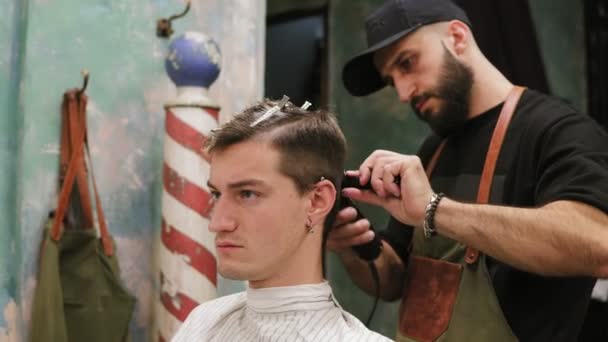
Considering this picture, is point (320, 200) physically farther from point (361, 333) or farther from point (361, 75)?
point (361, 75)

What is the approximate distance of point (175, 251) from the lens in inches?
80.9

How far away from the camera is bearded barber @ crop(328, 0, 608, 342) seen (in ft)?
5.15

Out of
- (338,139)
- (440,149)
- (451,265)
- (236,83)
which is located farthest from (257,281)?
(236,83)

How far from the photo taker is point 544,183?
5.48 ft

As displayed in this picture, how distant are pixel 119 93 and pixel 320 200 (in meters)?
0.99

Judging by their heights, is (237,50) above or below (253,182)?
above

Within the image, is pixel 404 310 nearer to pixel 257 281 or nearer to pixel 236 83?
pixel 257 281

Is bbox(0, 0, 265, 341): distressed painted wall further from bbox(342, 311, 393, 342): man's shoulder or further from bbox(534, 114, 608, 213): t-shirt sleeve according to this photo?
bbox(534, 114, 608, 213): t-shirt sleeve

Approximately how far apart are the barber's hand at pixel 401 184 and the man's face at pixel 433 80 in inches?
16.5

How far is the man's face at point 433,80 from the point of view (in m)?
1.98

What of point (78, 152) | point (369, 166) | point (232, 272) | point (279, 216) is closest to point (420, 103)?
point (369, 166)

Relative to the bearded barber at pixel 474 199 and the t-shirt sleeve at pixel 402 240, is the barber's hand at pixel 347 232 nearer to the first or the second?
the bearded barber at pixel 474 199

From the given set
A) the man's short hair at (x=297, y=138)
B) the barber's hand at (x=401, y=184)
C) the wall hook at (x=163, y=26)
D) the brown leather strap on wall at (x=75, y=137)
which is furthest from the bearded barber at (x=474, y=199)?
the brown leather strap on wall at (x=75, y=137)

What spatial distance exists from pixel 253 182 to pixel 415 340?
74 cm
